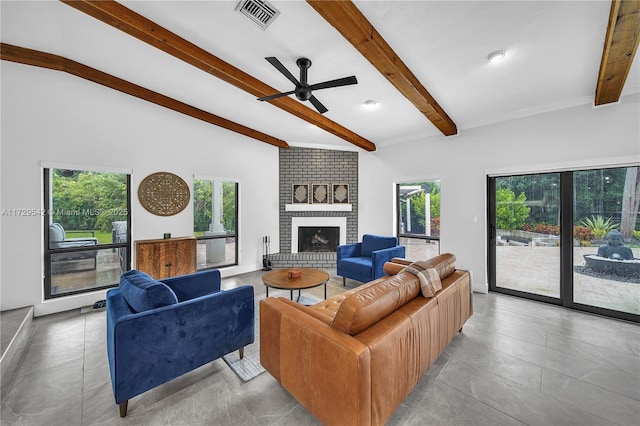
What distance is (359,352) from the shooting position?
1.31 metres

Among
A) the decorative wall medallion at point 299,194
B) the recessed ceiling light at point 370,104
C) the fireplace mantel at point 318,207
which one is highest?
the recessed ceiling light at point 370,104

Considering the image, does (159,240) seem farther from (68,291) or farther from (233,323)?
(233,323)

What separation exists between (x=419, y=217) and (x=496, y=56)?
3081 mm

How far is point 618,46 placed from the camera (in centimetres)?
211

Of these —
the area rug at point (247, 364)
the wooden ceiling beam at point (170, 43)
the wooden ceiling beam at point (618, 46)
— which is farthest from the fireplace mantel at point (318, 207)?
the wooden ceiling beam at point (618, 46)

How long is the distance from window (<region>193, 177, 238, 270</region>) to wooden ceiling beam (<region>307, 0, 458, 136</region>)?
350 cm

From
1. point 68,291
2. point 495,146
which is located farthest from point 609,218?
point 68,291

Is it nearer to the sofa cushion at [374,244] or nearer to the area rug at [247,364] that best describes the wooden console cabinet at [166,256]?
the area rug at [247,364]

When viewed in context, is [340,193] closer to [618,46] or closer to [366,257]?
[366,257]

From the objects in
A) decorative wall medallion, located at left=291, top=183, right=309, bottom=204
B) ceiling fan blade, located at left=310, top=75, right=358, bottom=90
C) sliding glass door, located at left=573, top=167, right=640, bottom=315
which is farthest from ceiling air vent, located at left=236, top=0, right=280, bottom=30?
sliding glass door, located at left=573, top=167, right=640, bottom=315

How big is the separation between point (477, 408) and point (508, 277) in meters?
2.90

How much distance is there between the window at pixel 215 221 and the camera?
4.66m

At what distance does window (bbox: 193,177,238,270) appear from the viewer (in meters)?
4.66

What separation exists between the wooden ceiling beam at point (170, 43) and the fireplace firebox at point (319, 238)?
284cm
